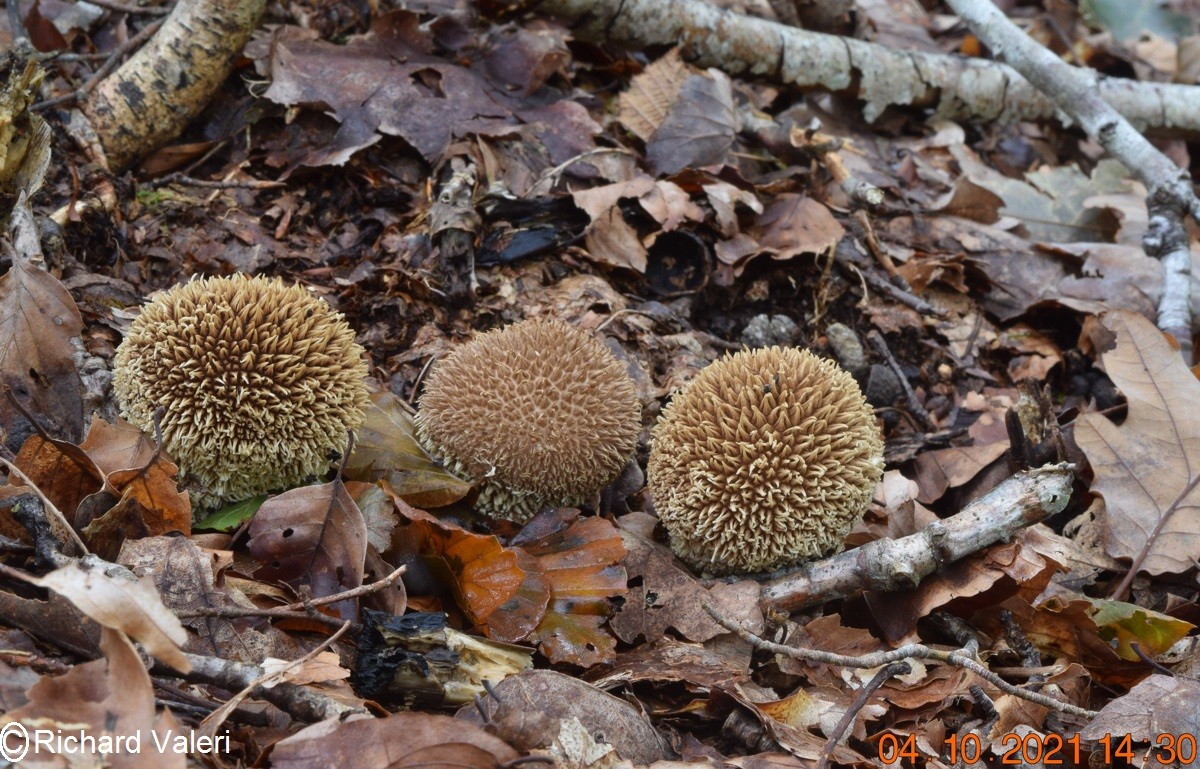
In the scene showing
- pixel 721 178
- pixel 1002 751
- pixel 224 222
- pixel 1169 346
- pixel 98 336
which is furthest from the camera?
pixel 721 178

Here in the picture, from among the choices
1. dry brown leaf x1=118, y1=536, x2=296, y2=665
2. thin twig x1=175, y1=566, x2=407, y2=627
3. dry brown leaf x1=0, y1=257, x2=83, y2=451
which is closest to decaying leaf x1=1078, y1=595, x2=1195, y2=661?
thin twig x1=175, y1=566, x2=407, y2=627

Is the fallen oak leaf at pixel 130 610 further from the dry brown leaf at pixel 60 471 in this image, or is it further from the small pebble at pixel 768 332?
the small pebble at pixel 768 332

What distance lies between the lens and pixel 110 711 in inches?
88.9

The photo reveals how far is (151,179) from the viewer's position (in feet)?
16.8

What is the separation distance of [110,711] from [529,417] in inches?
73.1

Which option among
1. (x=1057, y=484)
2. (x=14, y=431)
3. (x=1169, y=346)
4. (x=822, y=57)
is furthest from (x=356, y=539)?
(x=822, y=57)

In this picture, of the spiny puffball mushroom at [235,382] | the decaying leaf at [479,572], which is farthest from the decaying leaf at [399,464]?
the decaying leaf at [479,572]

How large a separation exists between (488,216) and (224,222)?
4.67 ft

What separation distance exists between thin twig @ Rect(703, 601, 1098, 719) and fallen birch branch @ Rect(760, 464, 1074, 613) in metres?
0.39

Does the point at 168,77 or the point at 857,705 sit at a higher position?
the point at 168,77

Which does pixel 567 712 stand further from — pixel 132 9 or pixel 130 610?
pixel 132 9

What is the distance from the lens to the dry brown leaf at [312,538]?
327 cm

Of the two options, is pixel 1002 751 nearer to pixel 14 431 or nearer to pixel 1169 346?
pixel 1169 346

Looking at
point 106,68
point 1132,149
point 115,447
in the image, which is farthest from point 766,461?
point 106,68
